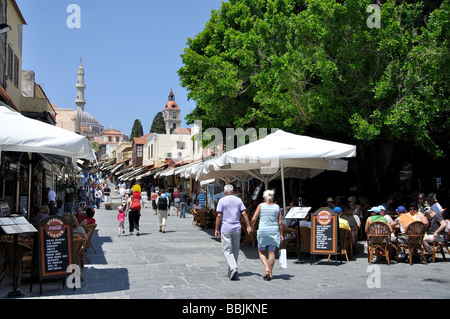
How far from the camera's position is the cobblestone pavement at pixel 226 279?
259 inches

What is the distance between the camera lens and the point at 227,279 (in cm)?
768

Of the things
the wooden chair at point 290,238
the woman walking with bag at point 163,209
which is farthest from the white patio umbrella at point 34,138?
the woman walking with bag at point 163,209

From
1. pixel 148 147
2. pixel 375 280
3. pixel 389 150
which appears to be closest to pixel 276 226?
pixel 375 280

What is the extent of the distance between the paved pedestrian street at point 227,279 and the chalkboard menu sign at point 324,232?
335mm

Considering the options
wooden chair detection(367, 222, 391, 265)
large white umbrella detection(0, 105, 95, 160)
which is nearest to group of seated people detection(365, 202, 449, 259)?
wooden chair detection(367, 222, 391, 265)

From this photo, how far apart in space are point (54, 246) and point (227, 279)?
110 inches

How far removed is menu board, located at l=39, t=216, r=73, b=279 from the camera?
664cm

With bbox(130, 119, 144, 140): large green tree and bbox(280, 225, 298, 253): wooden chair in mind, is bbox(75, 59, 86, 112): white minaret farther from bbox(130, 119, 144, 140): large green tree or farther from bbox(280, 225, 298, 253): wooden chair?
bbox(280, 225, 298, 253): wooden chair

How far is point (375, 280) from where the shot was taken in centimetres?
745

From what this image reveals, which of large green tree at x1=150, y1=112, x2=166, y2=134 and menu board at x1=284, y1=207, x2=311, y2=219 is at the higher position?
large green tree at x1=150, y1=112, x2=166, y2=134

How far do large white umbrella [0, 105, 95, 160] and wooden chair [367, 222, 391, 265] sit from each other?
5817 millimetres

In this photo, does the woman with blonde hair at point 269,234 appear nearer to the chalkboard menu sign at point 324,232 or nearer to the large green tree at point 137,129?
the chalkboard menu sign at point 324,232

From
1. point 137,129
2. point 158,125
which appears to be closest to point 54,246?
point 158,125
